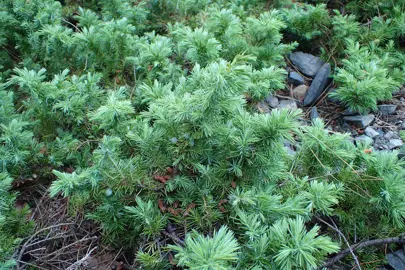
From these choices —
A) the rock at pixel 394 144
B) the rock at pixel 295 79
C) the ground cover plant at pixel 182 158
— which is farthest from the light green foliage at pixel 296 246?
the rock at pixel 295 79

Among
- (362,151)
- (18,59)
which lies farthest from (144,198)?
(18,59)

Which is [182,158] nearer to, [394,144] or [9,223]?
[9,223]

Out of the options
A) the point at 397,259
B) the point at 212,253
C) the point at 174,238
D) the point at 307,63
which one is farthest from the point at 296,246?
the point at 307,63

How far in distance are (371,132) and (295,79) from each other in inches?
29.0

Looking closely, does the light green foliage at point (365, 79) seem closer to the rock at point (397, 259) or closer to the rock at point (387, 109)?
the rock at point (387, 109)

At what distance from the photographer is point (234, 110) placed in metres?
2.03

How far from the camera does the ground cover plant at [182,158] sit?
192cm

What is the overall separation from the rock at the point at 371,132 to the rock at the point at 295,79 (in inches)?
26.1

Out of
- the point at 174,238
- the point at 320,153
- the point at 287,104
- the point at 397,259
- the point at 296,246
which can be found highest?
the point at 296,246

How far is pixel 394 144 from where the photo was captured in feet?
9.78

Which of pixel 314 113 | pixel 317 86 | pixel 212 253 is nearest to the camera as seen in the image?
pixel 212 253

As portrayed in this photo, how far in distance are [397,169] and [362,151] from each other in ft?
0.69

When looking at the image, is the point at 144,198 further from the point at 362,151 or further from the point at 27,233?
the point at 362,151

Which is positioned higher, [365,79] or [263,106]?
[365,79]
